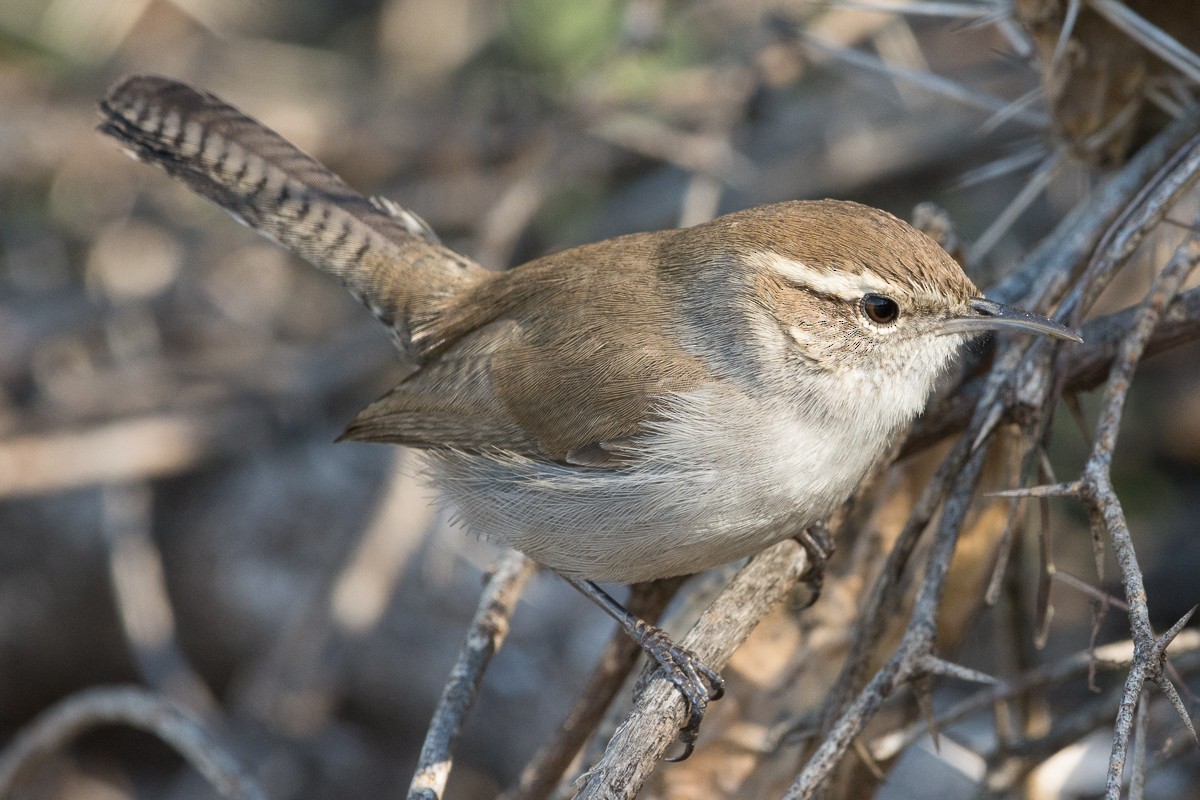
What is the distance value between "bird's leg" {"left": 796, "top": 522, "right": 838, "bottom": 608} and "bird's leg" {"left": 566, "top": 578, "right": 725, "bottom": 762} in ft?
1.29

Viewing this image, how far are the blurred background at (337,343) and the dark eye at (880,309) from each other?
3.85ft

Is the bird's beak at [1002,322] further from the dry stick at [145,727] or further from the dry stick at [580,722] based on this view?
the dry stick at [145,727]

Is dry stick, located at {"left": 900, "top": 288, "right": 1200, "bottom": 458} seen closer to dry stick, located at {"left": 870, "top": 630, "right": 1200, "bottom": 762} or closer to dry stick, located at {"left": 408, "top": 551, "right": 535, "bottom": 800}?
dry stick, located at {"left": 870, "top": 630, "right": 1200, "bottom": 762}

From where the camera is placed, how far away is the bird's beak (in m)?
2.55

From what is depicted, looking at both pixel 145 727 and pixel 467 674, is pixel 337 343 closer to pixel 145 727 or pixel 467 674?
pixel 145 727

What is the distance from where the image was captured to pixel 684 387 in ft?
9.71

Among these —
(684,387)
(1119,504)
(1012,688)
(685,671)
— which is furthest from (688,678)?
(1119,504)

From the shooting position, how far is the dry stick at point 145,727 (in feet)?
9.64

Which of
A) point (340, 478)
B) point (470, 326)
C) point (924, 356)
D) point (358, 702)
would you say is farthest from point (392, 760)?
point (924, 356)

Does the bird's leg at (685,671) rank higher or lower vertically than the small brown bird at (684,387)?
lower

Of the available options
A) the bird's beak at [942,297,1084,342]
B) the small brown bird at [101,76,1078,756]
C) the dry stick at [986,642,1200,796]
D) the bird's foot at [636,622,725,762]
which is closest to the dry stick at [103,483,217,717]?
the small brown bird at [101,76,1078,756]

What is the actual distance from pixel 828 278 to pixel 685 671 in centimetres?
98

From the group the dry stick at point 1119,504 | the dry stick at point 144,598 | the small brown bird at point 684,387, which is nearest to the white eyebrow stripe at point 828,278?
the small brown bird at point 684,387

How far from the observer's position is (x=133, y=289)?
5.91 meters
